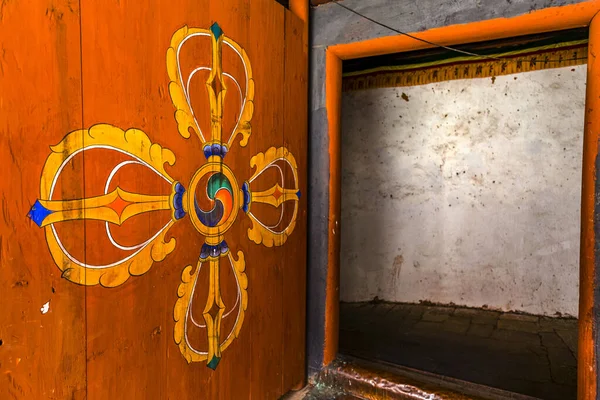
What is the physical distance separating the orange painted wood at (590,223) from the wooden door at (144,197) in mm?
1271

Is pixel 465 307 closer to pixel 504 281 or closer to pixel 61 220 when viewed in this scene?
pixel 504 281

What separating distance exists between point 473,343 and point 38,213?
2.86 m

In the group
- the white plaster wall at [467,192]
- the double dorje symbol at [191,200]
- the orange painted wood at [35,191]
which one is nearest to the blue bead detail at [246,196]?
the double dorje symbol at [191,200]

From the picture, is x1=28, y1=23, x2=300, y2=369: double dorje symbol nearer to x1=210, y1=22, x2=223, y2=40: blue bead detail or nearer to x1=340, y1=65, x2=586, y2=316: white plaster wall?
x1=210, y1=22, x2=223, y2=40: blue bead detail

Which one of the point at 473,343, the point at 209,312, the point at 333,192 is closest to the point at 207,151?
the point at 209,312

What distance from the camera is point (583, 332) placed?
1681 millimetres

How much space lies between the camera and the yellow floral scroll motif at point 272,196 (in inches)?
69.6

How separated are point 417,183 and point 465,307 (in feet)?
4.00

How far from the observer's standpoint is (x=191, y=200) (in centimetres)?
143

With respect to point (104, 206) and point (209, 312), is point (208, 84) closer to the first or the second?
point (104, 206)

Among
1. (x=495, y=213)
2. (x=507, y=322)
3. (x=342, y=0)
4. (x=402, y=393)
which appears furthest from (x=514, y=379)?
(x=342, y=0)

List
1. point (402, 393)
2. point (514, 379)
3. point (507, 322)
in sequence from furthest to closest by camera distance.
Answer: point (507, 322) < point (514, 379) < point (402, 393)

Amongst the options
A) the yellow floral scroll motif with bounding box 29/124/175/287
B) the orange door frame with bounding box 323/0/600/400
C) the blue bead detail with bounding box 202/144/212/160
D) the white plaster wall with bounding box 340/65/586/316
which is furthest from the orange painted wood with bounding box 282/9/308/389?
the white plaster wall with bounding box 340/65/586/316

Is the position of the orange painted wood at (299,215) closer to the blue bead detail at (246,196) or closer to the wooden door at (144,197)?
the wooden door at (144,197)
